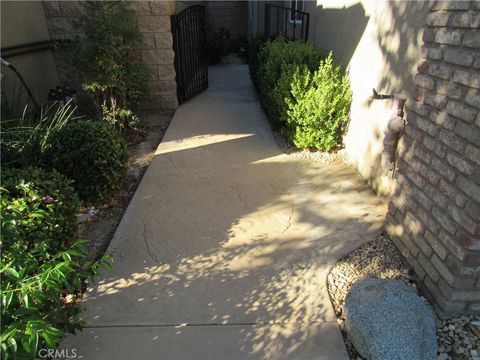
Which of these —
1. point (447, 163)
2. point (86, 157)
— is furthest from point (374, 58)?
point (86, 157)

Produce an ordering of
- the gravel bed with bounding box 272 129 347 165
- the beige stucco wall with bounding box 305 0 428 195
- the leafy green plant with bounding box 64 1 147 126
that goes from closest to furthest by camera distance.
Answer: the beige stucco wall with bounding box 305 0 428 195 → the gravel bed with bounding box 272 129 347 165 → the leafy green plant with bounding box 64 1 147 126

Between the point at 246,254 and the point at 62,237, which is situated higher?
the point at 62,237

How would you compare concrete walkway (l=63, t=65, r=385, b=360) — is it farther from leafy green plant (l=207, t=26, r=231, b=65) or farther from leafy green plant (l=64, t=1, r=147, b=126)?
leafy green plant (l=207, t=26, r=231, b=65)

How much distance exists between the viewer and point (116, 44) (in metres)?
4.73

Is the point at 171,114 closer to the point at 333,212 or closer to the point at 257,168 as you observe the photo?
the point at 257,168

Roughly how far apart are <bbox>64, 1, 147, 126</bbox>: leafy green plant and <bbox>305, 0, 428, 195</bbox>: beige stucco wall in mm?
2964

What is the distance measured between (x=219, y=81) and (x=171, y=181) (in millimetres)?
5647

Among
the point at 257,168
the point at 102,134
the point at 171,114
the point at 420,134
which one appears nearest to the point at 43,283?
the point at 102,134

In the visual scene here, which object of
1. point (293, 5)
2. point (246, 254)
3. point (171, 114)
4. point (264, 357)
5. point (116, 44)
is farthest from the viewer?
point (293, 5)

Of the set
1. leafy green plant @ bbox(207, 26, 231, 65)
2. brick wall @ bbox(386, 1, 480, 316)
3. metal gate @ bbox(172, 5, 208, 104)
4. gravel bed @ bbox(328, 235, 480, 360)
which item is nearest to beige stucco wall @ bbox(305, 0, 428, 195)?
brick wall @ bbox(386, 1, 480, 316)

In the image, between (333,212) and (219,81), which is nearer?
(333,212)

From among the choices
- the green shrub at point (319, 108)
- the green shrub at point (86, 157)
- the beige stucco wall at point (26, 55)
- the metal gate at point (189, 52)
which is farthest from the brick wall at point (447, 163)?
the metal gate at point (189, 52)

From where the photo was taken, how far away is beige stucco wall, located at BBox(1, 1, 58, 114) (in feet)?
15.3
